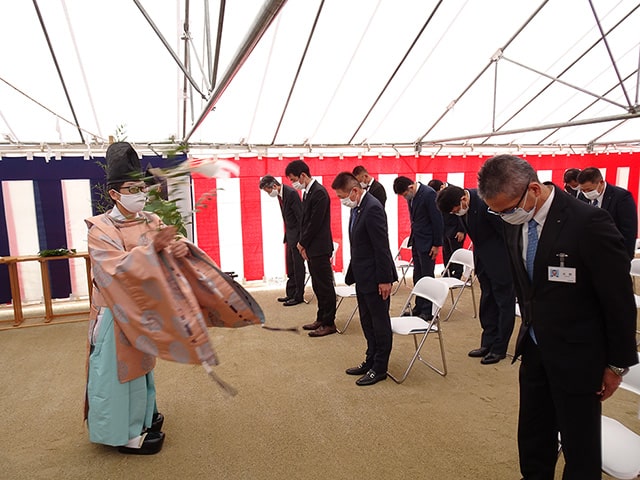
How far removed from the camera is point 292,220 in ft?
16.9

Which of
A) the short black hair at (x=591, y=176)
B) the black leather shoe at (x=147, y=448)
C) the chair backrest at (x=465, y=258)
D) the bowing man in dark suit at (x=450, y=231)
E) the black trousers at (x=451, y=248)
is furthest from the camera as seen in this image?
the black trousers at (x=451, y=248)

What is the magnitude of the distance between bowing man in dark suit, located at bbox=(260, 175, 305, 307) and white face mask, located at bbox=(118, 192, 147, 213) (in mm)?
2793

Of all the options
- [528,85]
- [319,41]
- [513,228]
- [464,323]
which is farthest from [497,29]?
[513,228]

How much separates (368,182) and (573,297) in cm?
368

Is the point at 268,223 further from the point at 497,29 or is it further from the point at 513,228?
the point at 513,228

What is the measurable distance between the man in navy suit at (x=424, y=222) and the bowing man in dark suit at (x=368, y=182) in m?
0.51

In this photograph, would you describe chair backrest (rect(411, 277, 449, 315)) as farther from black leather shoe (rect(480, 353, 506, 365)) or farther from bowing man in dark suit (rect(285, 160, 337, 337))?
bowing man in dark suit (rect(285, 160, 337, 337))

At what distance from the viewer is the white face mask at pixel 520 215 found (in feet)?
5.10

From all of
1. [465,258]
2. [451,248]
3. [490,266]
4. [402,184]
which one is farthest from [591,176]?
[451,248]

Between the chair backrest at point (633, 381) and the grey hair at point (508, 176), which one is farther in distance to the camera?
the chair backrest at point (633, 381)

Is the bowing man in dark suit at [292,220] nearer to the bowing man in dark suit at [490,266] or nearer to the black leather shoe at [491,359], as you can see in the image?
the bowing man in dark suit at [490,266]

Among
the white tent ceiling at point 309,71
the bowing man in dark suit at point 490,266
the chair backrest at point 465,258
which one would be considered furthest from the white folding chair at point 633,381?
the white tent ceiling at point 309,71

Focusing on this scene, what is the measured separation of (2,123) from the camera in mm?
5020

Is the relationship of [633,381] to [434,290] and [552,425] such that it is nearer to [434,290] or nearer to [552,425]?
[552,425]
